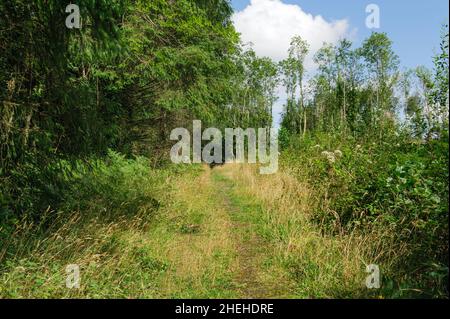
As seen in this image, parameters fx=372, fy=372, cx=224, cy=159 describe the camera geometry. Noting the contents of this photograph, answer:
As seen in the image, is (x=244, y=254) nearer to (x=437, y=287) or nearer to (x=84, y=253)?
(x=84, y=253)

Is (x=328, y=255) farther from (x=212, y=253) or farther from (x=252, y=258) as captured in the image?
(x=212, y=253)

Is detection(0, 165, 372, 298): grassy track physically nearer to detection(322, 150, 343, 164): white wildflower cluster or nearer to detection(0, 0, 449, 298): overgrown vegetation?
detection(0, 0, 449, 298): overgrown vegetation

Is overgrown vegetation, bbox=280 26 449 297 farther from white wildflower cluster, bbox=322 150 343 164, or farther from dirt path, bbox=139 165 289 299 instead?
dirt path, bbox=139 165 289 299

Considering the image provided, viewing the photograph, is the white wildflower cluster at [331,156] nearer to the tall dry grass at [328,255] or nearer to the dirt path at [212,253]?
the tall dry grass at [328,255]

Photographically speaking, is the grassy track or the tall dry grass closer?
the grassy track

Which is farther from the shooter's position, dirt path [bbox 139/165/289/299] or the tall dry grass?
dirt path [bbox 139/165/289/299]

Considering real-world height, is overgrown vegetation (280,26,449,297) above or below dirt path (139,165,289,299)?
above

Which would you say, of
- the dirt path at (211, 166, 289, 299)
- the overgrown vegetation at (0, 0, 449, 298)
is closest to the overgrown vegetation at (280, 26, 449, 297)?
the overgrown vegetation at (0, 0, 449, 298)

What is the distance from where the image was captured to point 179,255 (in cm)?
620

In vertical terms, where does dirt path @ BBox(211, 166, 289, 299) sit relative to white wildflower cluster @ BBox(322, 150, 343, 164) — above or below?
below

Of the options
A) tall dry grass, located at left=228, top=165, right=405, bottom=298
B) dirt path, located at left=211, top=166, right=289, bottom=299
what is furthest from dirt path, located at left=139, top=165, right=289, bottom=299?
tall dry grass, located at left=228, top=165, right=405, bottom=298

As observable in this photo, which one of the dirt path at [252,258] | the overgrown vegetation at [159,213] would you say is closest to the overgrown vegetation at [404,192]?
the overgrown vegetation at [159,213]

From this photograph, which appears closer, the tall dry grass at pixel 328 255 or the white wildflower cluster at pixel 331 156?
the tall dry grass at pixel 328 255

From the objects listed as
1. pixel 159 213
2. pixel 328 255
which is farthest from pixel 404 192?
pixel 159 213
